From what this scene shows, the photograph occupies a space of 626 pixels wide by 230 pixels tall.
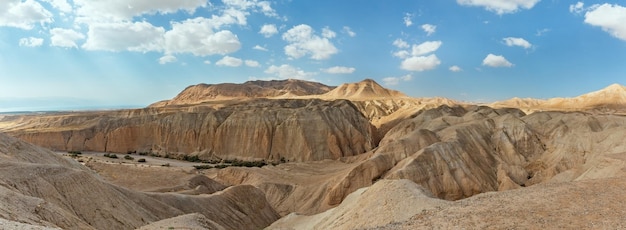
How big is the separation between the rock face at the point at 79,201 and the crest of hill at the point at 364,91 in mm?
103548

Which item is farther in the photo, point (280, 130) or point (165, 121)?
point (165, 121)

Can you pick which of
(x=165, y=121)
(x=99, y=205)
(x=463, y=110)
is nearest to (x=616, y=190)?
(x=99, y=205)

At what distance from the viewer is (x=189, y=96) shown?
141m

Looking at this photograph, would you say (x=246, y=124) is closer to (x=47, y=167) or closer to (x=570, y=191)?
(x=47, y=167)

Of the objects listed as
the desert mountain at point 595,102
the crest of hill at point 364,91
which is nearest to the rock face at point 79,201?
the desert mountain at point 595,102

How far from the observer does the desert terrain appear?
1342 cm

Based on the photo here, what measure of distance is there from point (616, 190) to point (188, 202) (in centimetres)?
1938

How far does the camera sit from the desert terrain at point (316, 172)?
44.0ft

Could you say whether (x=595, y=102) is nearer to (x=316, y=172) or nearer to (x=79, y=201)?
(x=316, y=172)

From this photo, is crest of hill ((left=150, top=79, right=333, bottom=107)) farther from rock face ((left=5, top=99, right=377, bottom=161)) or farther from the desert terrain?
rock face ((left=5, top=99, right=377, bottom=161))

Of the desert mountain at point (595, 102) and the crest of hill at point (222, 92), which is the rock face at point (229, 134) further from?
the crest of hill at point (222, 92)

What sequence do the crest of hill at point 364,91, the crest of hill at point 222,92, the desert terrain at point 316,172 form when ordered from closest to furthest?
the desert terrain at point 316,172 → the crest of hill at point 364,91 → the crest of hill at point 222,92

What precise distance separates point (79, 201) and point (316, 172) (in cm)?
2734

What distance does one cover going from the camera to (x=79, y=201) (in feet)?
55.5
